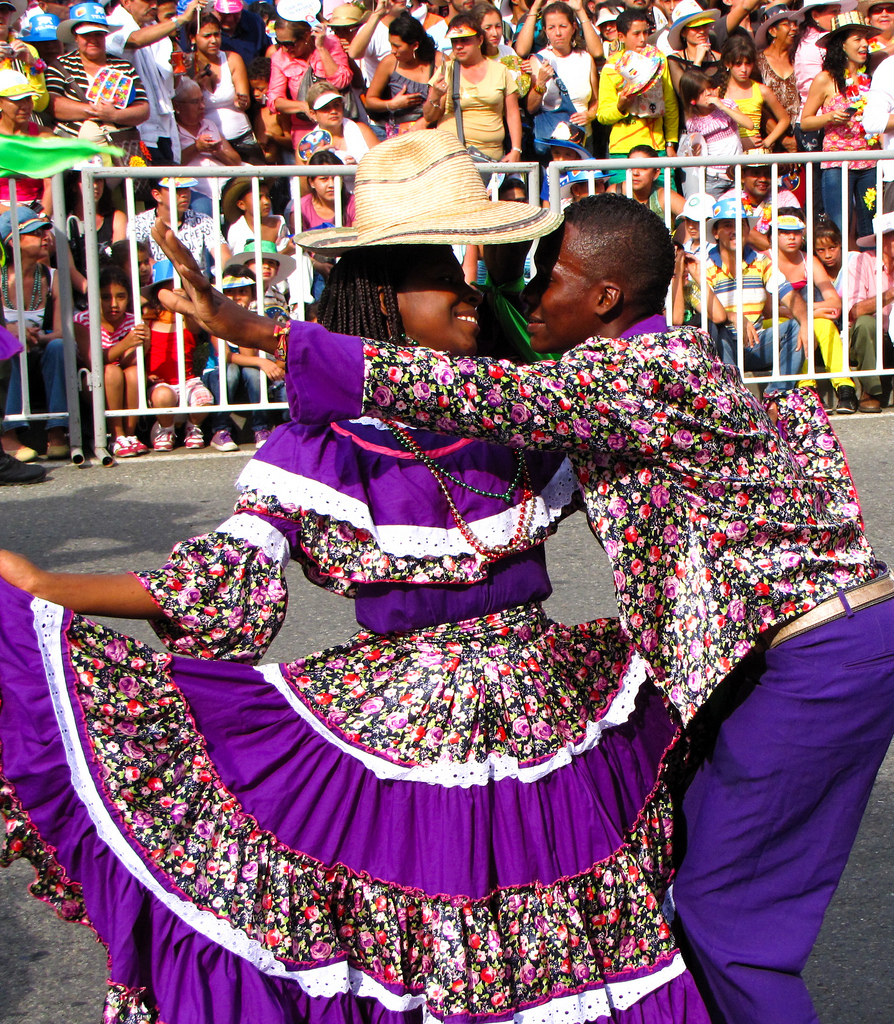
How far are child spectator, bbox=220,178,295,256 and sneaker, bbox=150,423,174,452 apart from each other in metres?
1.12

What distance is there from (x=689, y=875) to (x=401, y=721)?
1.96ft

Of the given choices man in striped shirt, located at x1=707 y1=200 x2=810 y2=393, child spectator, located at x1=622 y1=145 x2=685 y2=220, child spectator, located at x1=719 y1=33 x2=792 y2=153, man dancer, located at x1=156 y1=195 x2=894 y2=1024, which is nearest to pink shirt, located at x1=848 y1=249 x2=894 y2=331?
man in striped shirt, located at x1=707 y1=200 x2=810 y2=393

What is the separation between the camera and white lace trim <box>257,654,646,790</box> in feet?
7.46

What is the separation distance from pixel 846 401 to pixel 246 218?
386cm

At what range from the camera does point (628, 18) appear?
9.84 meters

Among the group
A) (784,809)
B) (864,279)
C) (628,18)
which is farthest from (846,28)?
(784,809)

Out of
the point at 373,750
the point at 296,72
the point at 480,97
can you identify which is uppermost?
the point at 296,72

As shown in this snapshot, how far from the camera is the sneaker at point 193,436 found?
25.8ft

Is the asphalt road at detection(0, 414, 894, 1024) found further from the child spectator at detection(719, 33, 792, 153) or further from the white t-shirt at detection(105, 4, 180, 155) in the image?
the child spectator at detection(719, 33, 792, 153)

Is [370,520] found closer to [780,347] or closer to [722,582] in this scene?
[722,582]

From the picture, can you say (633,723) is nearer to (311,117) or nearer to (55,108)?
(55,108)

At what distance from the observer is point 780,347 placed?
8.25 meters

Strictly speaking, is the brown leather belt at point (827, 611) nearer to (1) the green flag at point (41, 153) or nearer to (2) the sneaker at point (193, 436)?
(1) the green flag at point (41, 153)

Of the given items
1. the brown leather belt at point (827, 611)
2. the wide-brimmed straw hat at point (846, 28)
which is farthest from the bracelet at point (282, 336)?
the wide-brimmed straw hat at point (846, 28)
